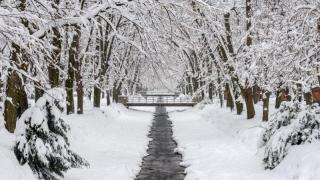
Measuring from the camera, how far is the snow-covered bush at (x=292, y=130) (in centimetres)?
1030

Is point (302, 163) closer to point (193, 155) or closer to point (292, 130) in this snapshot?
point (292, 130)

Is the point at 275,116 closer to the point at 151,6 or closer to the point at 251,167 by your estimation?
the point at 251,167

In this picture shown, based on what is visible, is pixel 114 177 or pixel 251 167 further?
pixel 251 167

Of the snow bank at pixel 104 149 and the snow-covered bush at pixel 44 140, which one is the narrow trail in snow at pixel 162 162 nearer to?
the snow bank at pixel 104 149

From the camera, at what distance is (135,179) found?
11844 millimetres

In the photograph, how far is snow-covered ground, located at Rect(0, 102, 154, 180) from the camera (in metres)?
8.60

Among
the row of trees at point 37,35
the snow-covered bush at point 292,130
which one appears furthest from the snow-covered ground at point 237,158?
the row of trees at point 37,35

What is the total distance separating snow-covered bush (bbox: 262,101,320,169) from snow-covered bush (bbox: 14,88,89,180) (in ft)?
15.5

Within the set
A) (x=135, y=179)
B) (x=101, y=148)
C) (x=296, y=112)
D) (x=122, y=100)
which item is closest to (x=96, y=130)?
(x=101, y=148)

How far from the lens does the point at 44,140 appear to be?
29.6ft

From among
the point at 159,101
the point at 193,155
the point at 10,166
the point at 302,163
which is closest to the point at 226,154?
the point at 193,155

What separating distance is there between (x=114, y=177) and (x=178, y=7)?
4654 millimetres

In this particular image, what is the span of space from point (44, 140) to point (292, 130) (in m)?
5.49

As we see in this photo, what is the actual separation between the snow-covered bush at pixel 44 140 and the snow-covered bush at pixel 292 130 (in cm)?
473
